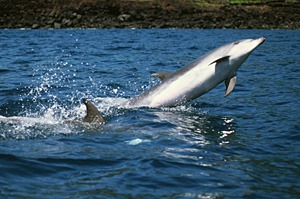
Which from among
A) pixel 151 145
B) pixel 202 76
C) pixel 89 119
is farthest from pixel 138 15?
pixel 151 145

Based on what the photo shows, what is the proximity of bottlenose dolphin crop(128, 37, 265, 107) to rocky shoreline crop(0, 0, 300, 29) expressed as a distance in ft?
253

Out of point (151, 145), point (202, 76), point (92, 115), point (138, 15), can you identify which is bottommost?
point (138, 15)

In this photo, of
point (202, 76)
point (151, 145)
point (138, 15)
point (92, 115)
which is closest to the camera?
point (151, 145)

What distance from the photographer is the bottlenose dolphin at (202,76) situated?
13273mm

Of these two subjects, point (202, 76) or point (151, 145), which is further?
point (202, 76)

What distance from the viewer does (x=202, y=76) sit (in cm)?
1330

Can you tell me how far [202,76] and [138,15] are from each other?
83.4 metres

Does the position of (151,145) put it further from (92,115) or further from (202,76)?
(202,76)

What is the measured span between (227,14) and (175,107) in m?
86.5

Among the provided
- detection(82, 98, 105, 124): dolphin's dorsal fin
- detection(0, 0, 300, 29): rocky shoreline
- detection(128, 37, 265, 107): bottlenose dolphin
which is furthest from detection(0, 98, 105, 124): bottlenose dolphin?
detection(0, 0, 300, 29): rocky shoreline

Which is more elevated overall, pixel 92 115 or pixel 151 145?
pixel 92 115

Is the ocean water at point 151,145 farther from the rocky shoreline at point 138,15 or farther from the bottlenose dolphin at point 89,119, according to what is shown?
the rocky shoreline at point 138,15

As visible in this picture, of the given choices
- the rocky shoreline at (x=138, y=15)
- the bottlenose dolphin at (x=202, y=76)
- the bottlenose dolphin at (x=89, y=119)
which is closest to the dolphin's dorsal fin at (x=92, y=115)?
the bottlenose dolphin at (x=89, y=119)

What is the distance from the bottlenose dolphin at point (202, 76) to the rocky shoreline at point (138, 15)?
77.1 meters
